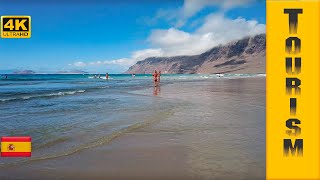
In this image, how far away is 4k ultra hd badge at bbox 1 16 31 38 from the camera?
2.89 metres

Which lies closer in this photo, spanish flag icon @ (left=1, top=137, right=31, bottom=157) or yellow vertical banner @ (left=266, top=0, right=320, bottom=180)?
yellow vertical banner @ (left=266, top=0, right=320, bottom=180)

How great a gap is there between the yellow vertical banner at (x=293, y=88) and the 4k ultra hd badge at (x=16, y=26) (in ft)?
7.66

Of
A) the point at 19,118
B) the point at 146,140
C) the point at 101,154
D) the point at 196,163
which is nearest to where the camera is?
the point at 196,163

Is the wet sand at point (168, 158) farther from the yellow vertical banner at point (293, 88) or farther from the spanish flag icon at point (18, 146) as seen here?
the yellow vertical banner at point (293, 88)

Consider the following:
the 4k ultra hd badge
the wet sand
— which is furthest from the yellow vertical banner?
the wet sand

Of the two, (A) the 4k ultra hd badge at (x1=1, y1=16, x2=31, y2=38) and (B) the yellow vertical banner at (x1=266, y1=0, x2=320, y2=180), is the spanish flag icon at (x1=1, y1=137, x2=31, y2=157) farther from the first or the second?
(B) the yellow vertical banner at (x1=266, y1=0, x2=320, y2=180)

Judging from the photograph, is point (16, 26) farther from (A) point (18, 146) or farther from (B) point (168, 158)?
(B) point (168, 158)

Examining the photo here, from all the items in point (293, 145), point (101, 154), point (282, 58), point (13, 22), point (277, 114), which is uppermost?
point (13, 22)

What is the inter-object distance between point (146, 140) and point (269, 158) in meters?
5.32

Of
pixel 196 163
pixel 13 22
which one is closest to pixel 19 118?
pixel 196 163

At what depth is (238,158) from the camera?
556cm

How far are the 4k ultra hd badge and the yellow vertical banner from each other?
2.33m

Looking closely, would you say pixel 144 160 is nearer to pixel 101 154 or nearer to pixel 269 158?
pixel 101 154

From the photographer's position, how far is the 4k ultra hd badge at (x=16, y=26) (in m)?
2.89
